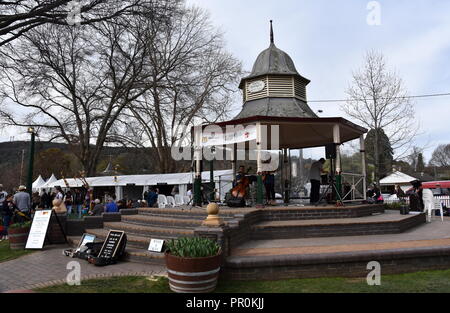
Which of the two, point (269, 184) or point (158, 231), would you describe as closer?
point (158, 231)

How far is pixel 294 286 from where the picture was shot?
519 centimetres

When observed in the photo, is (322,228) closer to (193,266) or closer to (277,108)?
(193,266)

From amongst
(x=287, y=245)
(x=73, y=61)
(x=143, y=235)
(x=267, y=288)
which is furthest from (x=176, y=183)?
(x=267, y=288)

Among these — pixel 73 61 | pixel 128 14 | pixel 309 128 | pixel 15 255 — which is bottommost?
pixel 15 255

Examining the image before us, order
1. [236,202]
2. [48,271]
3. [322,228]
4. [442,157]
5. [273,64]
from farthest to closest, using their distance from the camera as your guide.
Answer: [442,157]
[273,64]
[236,202]
[322,228]
[48,271]

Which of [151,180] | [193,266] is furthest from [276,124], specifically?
[151,180]

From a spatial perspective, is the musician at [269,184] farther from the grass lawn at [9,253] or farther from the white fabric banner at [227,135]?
the grass lawn at [9,253]

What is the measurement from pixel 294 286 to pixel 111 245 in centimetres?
393

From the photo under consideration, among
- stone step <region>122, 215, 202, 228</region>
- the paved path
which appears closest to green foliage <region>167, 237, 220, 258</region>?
the paved path

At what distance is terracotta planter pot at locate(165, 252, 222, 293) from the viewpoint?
4.77 metres

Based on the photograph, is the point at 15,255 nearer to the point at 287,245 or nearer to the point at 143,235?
the point at 143,235
